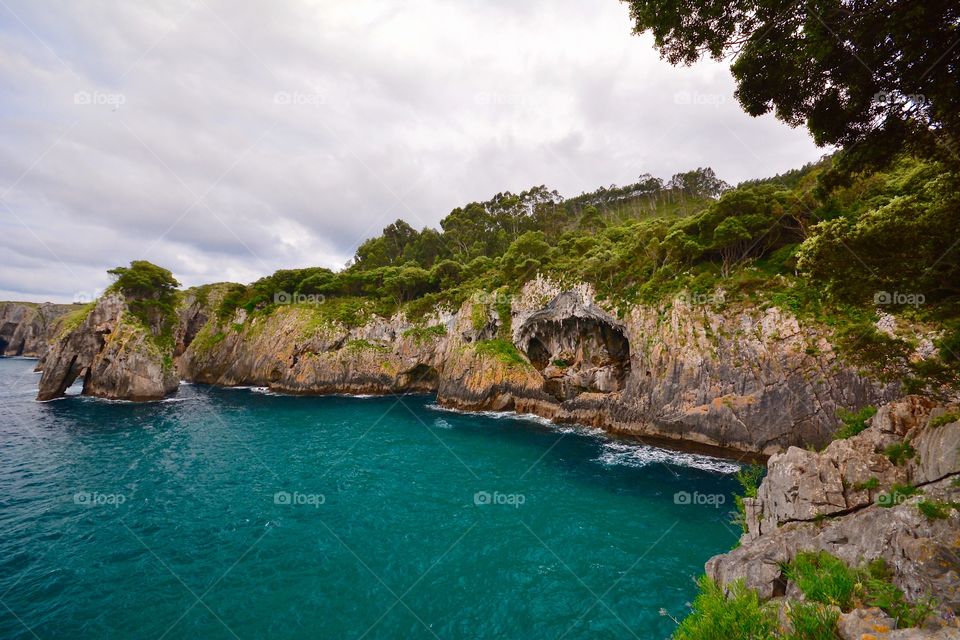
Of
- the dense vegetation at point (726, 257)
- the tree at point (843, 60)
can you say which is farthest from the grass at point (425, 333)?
the tree at point (843, 60)

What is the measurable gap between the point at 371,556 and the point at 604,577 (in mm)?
9005

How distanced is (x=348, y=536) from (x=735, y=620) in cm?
1429

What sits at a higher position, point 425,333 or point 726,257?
point 726,257

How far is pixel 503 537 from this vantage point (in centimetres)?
1533

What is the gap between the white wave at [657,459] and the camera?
73.0ft

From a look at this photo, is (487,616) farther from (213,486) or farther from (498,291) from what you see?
(498,291)

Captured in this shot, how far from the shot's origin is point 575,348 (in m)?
38.8

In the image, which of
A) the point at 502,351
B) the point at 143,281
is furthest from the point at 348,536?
the point at 143,281

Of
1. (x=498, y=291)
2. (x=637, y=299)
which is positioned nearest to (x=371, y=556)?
(x=637, y=299)

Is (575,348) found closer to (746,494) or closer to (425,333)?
(425,333)

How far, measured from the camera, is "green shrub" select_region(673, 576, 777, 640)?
629cm

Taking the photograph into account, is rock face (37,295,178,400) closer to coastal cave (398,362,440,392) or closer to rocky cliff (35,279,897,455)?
rocky cliff (35,279,897,455)

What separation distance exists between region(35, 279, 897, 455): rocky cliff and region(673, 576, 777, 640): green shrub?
1916 centimetres

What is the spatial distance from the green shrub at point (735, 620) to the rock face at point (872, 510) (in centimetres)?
63
